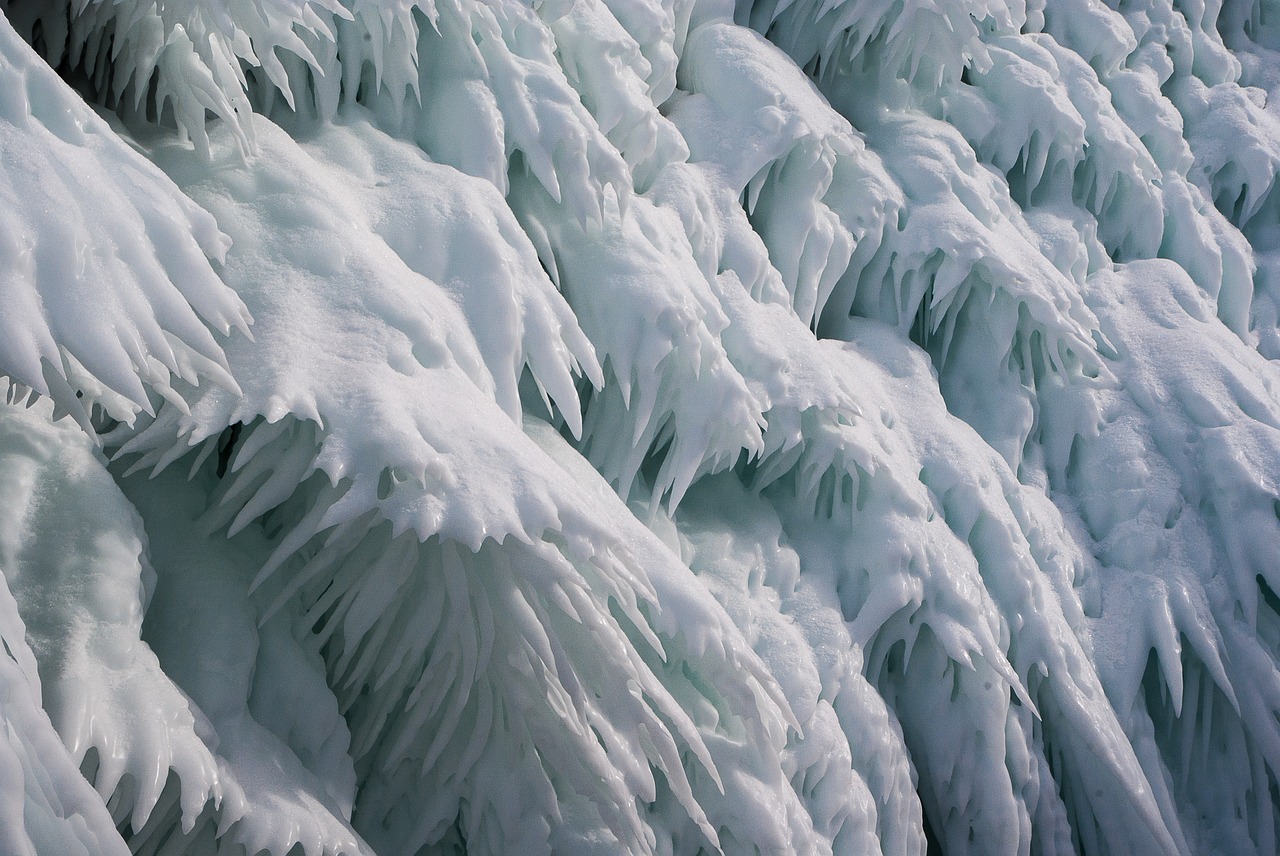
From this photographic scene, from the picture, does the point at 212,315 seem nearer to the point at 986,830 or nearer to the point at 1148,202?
the point at 986,830

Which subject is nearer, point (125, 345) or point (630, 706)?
point (125, 345)

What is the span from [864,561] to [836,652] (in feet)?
0.79

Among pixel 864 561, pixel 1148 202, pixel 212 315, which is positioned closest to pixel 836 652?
pixel 864 561

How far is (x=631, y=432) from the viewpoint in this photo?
2234 mm

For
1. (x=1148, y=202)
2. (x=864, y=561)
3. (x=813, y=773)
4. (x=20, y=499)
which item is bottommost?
(x=813, y=773)

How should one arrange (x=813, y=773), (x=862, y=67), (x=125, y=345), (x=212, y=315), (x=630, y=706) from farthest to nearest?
1. (x=862, y=67)
2. (x=813, y=773)
3. (x=630, y=706)
4. (x=212, y=315)
5. (x=125, y=345)

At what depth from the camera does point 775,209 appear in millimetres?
2742

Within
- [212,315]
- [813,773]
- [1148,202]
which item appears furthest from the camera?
[1148,202]

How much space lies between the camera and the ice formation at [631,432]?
142 cm

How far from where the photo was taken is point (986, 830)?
2.56 m

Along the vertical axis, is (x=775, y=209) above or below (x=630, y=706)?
above

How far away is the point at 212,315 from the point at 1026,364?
2.33m

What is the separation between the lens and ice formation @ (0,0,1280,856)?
1.42 metres

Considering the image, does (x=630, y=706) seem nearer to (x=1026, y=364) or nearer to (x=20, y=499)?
(x=20, y=499)
